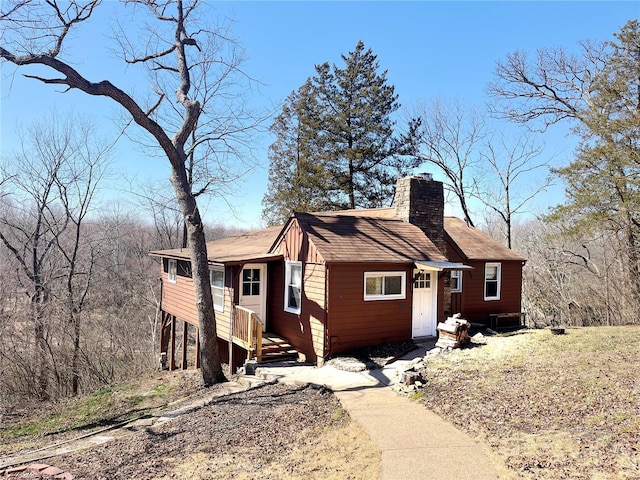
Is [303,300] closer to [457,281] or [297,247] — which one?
[297,247]

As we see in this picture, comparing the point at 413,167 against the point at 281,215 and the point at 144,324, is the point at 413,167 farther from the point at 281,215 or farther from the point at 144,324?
the point at 144,324

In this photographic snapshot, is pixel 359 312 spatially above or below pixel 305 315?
above

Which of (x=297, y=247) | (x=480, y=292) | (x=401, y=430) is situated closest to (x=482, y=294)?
(x=480, y=292)

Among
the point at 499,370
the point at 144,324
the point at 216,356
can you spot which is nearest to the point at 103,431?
the point at 216,356

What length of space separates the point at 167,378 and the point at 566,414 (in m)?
12.5

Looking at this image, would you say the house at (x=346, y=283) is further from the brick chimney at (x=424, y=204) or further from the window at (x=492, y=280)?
the window at (x=492, y=280)

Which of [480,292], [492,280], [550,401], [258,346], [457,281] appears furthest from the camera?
[492,280]

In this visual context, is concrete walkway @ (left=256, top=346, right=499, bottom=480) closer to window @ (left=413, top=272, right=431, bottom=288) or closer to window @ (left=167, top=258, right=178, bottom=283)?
window @ (left=413, top=272, right=431, bottom=288)

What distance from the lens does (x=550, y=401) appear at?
22.6 feet

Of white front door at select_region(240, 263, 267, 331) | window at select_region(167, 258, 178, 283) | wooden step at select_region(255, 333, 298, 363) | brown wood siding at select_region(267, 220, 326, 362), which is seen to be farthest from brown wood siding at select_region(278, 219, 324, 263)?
window at select_region(167, 258, 178, 283)

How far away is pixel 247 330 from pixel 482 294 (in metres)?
9.16

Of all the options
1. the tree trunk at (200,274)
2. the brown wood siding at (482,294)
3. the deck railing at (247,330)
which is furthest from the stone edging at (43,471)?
the brown wood siding at (482,294)

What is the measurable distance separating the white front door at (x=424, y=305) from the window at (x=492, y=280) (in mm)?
4298

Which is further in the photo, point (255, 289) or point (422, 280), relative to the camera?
point (255, 289)
